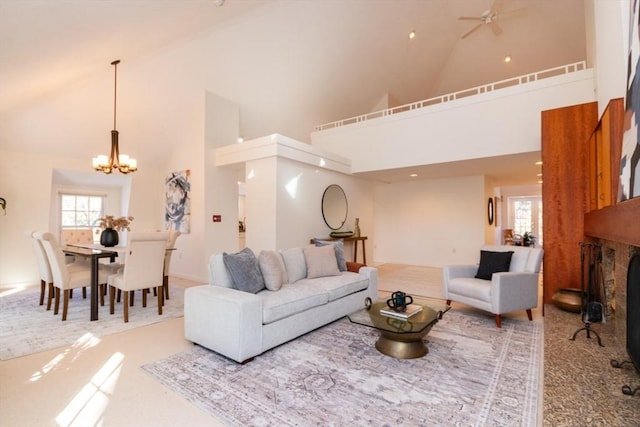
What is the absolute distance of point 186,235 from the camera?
5.97 meters

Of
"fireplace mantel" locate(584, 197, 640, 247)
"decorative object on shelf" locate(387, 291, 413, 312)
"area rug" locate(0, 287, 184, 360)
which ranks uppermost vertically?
"fireplace mantel" locate(584, 197, 640, 247)

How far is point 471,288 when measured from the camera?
3.63 m

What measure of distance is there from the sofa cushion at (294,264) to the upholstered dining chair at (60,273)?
244cm

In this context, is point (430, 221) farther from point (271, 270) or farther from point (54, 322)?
point (54, 322)

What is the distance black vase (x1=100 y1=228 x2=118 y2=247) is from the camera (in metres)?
4.33

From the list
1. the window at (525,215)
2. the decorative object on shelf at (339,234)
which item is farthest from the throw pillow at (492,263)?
the window at (525,215)

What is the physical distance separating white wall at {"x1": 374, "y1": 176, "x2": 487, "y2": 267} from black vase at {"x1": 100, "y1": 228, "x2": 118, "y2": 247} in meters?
6.25

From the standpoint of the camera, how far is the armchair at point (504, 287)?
3336mm

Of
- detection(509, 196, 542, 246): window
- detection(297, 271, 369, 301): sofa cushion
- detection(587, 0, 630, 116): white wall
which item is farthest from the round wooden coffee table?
detection(509, 196, 542, 246): window

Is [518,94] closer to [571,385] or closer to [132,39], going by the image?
[571,385]

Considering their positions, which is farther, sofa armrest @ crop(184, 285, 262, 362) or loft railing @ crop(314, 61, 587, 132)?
loft railing @ crop(314, 61, 587, 132)

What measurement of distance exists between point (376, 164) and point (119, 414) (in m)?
5.31

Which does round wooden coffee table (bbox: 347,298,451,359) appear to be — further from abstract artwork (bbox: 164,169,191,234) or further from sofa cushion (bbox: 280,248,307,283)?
abstract artwork (bbox: 164,169,191,234)

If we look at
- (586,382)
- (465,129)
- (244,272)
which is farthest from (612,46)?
(244,272)
